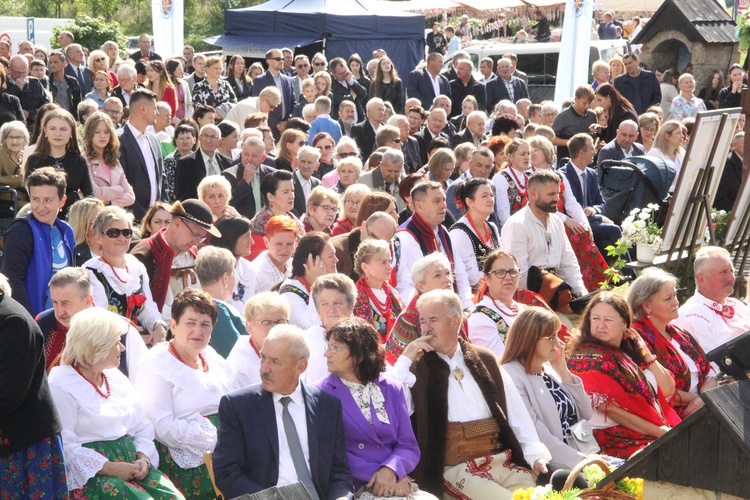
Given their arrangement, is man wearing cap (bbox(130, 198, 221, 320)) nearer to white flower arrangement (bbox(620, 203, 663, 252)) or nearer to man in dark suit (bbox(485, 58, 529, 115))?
white flower arrangement (bbox(620, 203, 663, 252))

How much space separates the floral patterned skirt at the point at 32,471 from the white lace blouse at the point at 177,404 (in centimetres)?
64

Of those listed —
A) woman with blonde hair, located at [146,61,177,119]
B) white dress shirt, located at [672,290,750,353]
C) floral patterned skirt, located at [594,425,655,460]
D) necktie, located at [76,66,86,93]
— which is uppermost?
woman with blonde hair, located at [146,61,177,119]

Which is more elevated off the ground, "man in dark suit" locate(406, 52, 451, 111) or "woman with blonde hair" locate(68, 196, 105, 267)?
"man in dark suit" locate(406, 52, 451, 111)

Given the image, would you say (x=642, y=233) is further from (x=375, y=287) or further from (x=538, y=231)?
(x=375, y=287)

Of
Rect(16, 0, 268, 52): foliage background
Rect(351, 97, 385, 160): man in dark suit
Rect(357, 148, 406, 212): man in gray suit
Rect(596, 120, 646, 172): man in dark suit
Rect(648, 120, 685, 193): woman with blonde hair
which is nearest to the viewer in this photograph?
Rect(357, 148, 406, 212): man in gray suit

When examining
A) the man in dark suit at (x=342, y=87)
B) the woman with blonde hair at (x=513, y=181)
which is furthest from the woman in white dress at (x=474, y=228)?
the man in dark suit at (x=342, y=87)

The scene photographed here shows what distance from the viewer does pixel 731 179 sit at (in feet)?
36.0

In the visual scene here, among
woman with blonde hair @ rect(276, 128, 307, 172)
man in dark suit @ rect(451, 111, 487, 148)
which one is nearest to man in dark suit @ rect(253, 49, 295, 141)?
man in dark suit @ rect(451, 111, 487, 148)

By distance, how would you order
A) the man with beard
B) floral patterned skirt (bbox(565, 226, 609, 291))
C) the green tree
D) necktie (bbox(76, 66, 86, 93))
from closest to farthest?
1. the man with beard
2. floral patterned skirt (bbox(565, 226, 609, 291))
3. necktie (bbox(76, 66, 86, 93))
4. the green tree

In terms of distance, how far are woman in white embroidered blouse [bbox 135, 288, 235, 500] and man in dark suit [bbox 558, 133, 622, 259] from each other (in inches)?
209

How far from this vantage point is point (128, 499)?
440cm

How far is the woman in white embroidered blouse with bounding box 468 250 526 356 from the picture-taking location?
244 inches

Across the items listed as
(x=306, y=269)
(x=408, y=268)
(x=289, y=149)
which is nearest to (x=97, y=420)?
(x=306, y=269)

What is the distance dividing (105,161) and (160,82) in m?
4.03
